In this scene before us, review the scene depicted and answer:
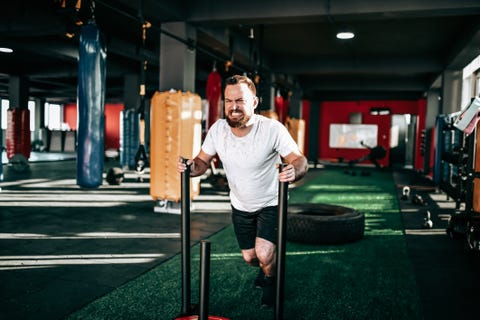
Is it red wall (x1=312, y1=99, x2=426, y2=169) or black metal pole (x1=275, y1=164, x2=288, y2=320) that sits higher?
red wall (x1=312, y1=99, x2=426, y2=169)

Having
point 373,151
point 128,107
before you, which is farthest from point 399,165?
point 128,107

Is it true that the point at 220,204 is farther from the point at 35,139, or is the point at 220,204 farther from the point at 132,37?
the point at 35,139

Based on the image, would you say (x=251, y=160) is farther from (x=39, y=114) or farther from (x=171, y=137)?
(x=39, y=114)

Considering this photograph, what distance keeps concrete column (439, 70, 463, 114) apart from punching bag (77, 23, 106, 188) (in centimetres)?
783

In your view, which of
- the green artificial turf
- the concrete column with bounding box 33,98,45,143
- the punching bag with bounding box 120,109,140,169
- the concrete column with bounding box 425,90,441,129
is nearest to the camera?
the green artificial turf

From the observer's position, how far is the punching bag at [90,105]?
262 centimetres

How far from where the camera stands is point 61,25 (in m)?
6.42

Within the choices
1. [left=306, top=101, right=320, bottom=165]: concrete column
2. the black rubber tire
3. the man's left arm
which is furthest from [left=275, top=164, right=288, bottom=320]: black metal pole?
[left=306, top=101, right=320, bottom=165]: concrete column

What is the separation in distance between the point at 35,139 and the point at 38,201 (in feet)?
54.5

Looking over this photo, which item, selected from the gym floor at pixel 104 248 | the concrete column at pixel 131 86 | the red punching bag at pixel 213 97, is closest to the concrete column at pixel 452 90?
the gym floor at pixel 104 248

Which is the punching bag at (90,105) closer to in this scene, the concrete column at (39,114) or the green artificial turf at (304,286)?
the green artificial turf at (304,286)

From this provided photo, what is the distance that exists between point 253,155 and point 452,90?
8090mm

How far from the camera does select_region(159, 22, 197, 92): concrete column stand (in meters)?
5.51

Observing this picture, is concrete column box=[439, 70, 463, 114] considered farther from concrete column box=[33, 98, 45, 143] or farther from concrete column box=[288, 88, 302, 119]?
concrete column box=[33, 98, 45, 143]
